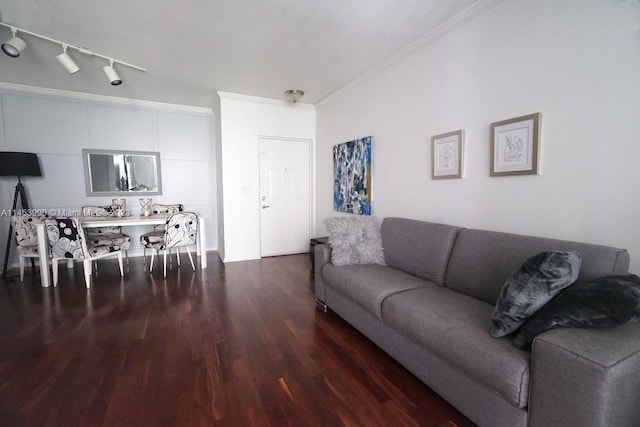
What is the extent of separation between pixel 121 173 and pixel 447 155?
16.5ft

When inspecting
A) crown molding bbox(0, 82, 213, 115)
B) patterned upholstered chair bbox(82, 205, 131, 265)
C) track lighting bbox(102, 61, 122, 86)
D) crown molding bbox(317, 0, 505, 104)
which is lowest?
patterned upholstered chair bbox(82, 205, 131, 265)

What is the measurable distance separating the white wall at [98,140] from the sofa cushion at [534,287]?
503 cm

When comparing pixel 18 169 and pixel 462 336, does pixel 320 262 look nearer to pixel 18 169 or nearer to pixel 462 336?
pixel 462 336

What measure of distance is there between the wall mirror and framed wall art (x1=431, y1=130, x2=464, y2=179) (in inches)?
179

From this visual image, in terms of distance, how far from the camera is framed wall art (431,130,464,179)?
94.1 inches

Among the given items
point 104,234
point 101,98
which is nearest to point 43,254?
point 104,234

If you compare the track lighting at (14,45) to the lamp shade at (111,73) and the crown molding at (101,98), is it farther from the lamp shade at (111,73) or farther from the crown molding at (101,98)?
the crown molding at (101,98)

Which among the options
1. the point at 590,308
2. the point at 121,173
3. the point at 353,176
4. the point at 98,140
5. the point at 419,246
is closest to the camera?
the point at 590,308

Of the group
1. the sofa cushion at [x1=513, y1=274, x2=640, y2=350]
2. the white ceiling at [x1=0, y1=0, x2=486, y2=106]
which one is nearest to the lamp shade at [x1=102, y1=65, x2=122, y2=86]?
the white ceiling at [x1=0, y1=0, x2=486, y2=106]

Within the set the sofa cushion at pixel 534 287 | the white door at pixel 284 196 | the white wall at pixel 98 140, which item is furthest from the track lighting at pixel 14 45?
the sofa cushion at pixel 534 287

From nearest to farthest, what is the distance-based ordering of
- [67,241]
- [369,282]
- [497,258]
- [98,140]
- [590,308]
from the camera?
[590,308] → [497,258] → [369,282] → [67,241] → [98,140]

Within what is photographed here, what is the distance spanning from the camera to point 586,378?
98cm

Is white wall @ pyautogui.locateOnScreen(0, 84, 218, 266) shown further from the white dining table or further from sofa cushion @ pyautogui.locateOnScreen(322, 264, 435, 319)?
sofa cushion @ pyautogui.locateOnScreen(322, 264, 435, 319)

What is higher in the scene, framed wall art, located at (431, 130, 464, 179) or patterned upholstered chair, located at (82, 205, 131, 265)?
framed wall art, located at (431, 130, 464, 179)
